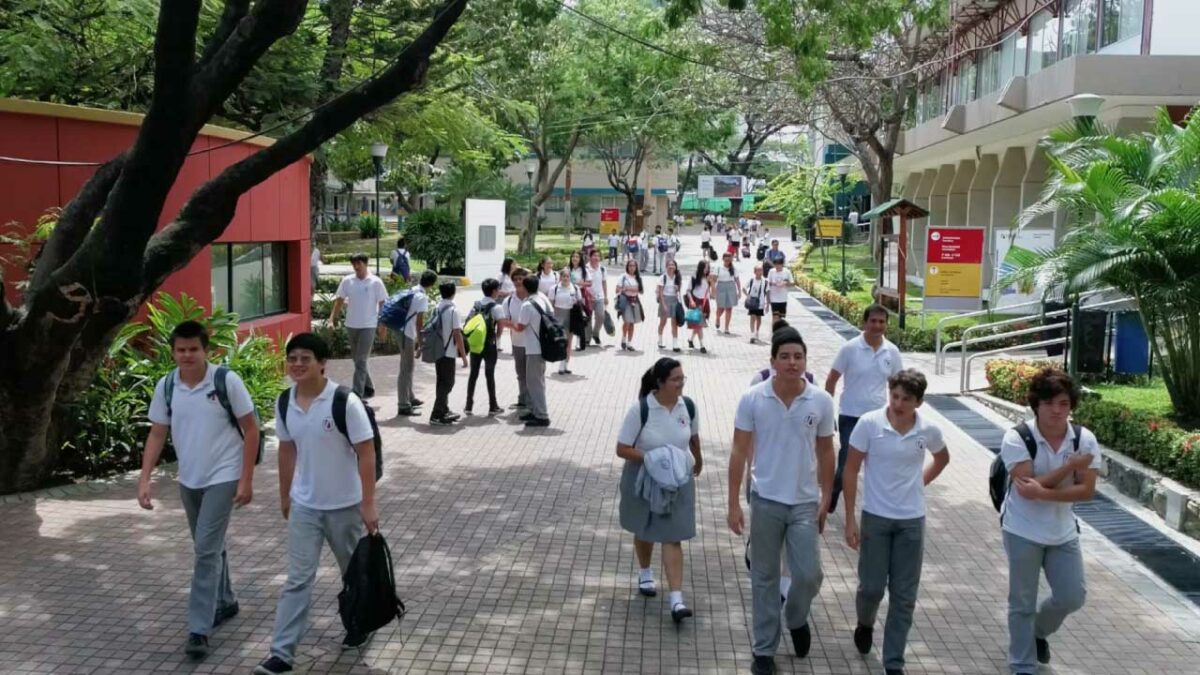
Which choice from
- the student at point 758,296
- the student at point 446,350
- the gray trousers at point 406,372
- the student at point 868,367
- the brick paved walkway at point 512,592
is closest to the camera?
the brick paved walkway at point 512,592

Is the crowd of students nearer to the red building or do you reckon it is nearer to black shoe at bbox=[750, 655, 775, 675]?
black shoe at bbox=[750, 655, 775, 675]

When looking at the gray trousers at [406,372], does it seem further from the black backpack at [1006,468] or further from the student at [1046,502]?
the student at [1046,502]

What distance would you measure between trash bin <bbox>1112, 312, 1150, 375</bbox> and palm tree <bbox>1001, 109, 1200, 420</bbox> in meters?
1.48

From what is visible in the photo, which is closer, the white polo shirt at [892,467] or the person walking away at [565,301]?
the white polo shirt at [892,467]

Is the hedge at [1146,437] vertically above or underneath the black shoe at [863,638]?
above

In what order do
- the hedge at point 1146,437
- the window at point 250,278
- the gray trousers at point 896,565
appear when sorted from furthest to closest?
the window at point 250,278 < the hedge at point 1146,437 < the gray trousers at point 896,565

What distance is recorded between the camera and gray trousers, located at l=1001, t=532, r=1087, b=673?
5.27 metres

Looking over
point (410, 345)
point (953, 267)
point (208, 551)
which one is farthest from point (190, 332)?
point (953, 267)

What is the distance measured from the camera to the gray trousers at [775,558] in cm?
546

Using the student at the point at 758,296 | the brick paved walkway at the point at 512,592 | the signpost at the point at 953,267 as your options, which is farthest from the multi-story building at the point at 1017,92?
the brick paved walkway at the point at 512,592

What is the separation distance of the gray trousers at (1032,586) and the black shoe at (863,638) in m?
0.70

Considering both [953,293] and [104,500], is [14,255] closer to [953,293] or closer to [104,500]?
[104,500]

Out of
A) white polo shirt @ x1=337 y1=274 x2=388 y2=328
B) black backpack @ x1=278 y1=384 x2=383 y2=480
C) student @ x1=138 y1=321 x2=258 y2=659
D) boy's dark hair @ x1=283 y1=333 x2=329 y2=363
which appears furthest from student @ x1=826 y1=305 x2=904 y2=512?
white polo shirt @ x1=337 y1=274 x2=388 y2=328

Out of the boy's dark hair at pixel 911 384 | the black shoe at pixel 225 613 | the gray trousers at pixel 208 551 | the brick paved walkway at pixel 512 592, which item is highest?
the boy's dark hair at pixel 911 384
